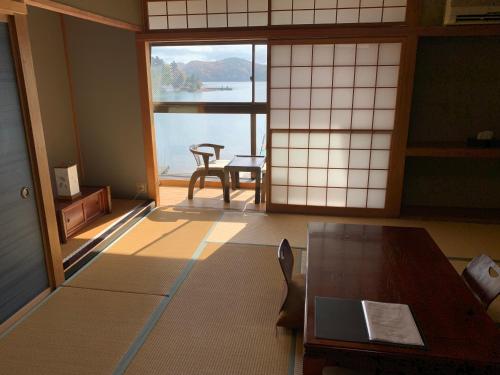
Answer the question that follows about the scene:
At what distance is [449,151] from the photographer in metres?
4.05

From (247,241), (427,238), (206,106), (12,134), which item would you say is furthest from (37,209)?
(206,106)

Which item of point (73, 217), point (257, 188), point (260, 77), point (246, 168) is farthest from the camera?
point (260, 77)

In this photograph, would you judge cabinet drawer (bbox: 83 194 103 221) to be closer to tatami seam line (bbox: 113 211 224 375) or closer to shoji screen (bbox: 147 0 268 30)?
tatami seam line (bbox: 113 211 224 375)

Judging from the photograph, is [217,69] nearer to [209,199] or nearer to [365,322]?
[209,199]

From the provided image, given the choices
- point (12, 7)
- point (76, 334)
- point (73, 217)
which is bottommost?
point (76, 334)

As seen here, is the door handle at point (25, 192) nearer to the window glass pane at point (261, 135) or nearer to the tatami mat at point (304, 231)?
the tatami mat at point (304, 231)

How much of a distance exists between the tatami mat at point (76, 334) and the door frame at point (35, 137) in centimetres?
30

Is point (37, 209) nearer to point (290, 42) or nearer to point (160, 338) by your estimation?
point (160, 338)

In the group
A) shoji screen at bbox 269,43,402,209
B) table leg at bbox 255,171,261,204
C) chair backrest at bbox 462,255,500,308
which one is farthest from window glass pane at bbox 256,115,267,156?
chair backrest at bbox 462,255,500,308

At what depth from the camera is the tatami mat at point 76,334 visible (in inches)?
88.7

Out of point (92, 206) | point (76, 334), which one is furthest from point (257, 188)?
point (76, 334)

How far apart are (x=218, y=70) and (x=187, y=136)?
126cm

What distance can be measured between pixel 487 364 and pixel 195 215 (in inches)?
141

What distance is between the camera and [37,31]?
4.31m
